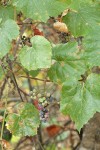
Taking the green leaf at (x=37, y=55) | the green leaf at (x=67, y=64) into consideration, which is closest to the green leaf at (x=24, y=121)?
the green leaf at (x=67, y=64)

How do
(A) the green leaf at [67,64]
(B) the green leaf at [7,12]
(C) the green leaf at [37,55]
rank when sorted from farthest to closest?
(B) the green leaf at [7,12], (A) the green leaf at [67,64], (C) the green leaf at [37,55]

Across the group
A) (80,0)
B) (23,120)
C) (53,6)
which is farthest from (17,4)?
(23,120)

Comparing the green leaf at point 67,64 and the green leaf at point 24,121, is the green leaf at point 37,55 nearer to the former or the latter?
the green leaf at point 67,64

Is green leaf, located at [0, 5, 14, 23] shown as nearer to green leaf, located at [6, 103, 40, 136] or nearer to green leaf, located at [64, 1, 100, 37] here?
green leaf, located at [64, 1, 100, 37]

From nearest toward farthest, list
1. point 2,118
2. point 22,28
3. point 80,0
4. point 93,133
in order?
point 80,0
point 2,118
point 22,28
point 93,133

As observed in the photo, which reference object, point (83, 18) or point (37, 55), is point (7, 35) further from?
point (83, 18)

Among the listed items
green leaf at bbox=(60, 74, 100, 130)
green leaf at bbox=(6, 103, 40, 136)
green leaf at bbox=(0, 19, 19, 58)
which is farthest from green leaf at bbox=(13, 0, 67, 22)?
green leaf at bbox=(6, 103, 40, 136)

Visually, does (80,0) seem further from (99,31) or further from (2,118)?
(2,118)
